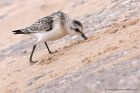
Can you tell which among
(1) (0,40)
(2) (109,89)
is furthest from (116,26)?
(1) (0,40)

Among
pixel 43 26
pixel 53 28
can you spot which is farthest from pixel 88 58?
pixel 43 26

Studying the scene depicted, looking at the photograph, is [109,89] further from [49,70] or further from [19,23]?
[19,23]

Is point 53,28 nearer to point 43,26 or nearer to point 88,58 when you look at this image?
point 43,26

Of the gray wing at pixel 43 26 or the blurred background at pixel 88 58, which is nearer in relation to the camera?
the blurred background at pixel 88 58

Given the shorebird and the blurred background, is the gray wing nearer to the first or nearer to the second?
the shorebird

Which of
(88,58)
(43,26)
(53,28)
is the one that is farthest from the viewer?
(43,26)

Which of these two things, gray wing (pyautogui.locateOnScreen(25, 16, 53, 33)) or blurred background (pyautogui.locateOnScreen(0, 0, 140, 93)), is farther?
gray wing (pyautogui.locateOnScreen(25, 16, 53, 33))

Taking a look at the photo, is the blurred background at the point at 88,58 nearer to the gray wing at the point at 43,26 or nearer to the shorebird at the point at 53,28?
the shorebird at the point at 53,28

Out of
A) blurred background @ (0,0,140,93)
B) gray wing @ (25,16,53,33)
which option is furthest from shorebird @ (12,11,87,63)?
blurred background @ (0,0,140,93)

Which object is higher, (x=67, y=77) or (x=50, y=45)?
(x=67, y=77)

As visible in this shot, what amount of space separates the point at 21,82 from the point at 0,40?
6.37 meters

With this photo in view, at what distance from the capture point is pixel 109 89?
7.19 m

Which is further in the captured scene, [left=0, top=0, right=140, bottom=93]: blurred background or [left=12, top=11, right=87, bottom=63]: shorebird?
[left=12, top=11, right=87, bottom=63]: shorebird

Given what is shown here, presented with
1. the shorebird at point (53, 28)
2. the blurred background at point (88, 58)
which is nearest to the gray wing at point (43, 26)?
the shorebird at point (53, 28)
